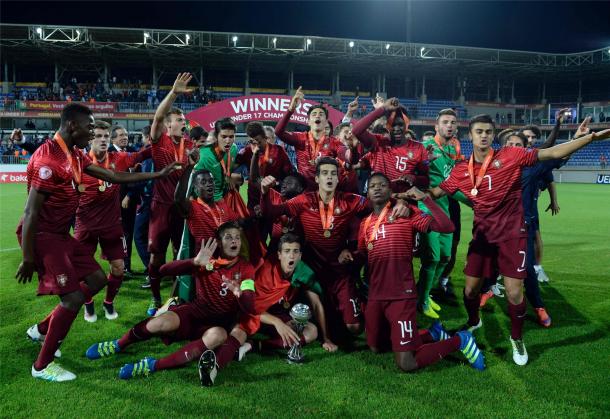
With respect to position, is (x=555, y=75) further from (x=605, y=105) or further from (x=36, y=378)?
(x=36, y=378)

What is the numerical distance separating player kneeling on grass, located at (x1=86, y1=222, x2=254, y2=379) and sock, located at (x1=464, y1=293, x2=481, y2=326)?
2.15 m

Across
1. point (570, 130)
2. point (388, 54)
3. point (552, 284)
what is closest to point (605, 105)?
point (570, 130)

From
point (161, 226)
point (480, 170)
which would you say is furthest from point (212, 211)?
point (480, 170)

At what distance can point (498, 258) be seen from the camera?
4.16 metres

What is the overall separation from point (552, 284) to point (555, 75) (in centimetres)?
4709

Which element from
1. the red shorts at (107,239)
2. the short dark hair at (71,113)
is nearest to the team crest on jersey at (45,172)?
the short dark hair at (71,113)

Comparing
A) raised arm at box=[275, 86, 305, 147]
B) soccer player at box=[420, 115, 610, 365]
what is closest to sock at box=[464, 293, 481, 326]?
soccer player at box=[420, 115, 610, 365]

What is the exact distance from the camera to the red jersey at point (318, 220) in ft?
15.7

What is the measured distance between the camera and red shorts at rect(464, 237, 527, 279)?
402cm

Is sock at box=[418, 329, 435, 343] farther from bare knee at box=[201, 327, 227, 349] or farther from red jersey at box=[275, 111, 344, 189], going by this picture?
red jersey at box=[275, 111, 344, 189]

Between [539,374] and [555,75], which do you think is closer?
[539,374]

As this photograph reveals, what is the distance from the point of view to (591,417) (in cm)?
304

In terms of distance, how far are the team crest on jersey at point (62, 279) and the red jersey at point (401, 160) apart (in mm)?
3423

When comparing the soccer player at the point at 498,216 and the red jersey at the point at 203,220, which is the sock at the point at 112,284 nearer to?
the red jersey at the point at 203,220
